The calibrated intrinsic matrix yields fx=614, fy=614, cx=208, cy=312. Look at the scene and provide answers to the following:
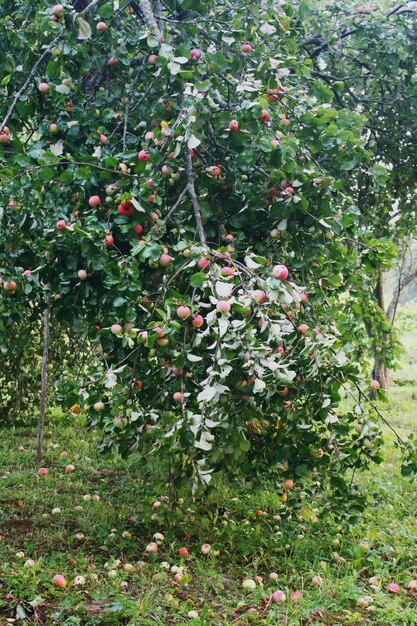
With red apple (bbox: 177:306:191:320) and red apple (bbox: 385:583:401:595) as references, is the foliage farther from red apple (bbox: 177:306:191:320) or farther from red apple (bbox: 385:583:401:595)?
red apple (bbox: 385:583:401:595)

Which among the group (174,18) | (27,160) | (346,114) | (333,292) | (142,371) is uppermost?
(174,18)

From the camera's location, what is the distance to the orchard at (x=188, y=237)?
208 centimetres

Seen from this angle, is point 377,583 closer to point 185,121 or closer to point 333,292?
point 333,292

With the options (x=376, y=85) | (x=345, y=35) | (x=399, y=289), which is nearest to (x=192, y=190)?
(x=345, y=35)

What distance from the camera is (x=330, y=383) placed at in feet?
7.36

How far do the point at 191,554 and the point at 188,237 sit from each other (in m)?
1.51

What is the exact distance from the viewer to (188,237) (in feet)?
7.79

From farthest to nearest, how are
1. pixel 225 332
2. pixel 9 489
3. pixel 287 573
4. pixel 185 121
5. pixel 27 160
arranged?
pixel 9 489, pixel 287 573, pixel 27 160, pixel 185 121, pixel 225 332

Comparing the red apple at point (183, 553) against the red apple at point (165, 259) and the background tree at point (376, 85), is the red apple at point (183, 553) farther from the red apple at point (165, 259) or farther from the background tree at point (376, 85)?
the background tree at point (376, 85)

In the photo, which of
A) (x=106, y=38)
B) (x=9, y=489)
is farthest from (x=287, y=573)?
(x=106, y=38)

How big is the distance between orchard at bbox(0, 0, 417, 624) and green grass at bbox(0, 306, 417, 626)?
87 millimetres

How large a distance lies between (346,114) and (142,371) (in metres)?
1.42

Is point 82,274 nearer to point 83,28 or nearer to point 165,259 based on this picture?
point 165,259

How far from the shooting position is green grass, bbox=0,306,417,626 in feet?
7.81
